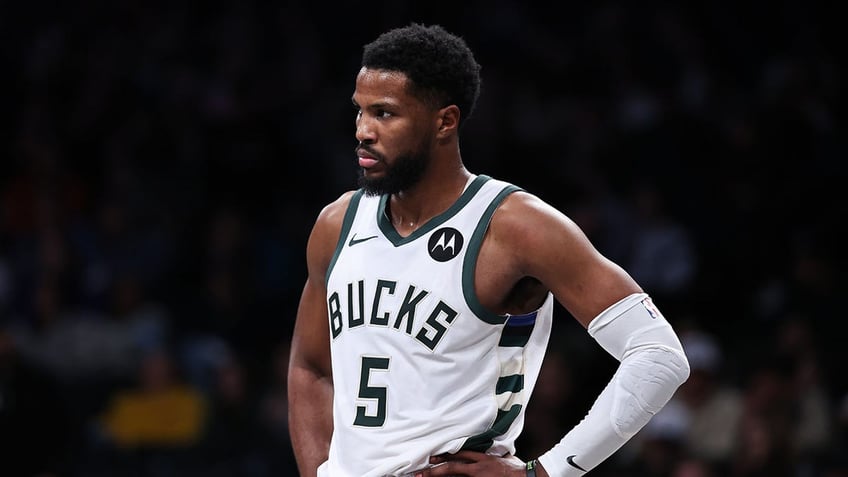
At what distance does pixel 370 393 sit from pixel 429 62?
901 millimetres

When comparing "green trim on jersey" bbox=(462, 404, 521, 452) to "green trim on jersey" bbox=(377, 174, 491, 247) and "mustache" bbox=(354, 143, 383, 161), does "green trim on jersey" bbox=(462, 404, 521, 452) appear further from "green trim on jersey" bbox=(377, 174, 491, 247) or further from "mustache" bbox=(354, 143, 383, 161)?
"mustache" bbox=(354, 143, 383, 161)

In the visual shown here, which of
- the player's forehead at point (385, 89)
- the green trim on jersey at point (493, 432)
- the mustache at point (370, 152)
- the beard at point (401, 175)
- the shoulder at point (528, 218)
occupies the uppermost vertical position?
the player's forehead at point (385, 89)

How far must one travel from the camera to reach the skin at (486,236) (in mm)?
3219

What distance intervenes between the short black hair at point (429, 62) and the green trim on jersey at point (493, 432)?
2.77 feet

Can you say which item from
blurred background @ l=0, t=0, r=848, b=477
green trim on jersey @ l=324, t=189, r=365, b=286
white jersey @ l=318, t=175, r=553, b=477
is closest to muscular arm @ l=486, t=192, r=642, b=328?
white jersey @ l=318, t=175, r=553, b=477

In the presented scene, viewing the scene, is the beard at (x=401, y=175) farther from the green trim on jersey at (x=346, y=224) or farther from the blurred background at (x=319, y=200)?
the blurred background at (x=319, y=200)

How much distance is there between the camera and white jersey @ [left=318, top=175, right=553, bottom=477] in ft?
10.8

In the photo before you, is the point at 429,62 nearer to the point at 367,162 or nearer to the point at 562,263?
the point at 367,162

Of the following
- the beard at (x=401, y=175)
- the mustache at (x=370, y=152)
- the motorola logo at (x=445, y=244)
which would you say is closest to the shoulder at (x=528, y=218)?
the motorola logo at (x=445, y=244)

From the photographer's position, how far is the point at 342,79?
37.2 ft

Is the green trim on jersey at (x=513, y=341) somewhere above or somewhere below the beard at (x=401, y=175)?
below

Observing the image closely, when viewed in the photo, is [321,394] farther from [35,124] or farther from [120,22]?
[120,22]

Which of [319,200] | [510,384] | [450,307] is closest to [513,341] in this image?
[510,384]

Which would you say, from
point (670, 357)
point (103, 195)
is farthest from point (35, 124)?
point (670, 357)
